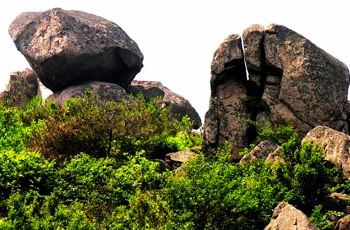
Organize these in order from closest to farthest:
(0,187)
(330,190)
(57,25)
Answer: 1. (330,190)
2. (0,187)
3. (57,25)

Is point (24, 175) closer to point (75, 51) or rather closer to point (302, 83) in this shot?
point (302, 83)

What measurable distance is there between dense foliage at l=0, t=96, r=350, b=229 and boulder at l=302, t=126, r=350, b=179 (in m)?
0.34

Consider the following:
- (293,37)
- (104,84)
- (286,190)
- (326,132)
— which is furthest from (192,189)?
(104,84)

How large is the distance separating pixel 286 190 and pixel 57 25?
85.7 ft

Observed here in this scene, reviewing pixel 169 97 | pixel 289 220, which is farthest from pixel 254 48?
pixel 169 97

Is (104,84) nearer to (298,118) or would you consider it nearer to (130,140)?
(130,140)

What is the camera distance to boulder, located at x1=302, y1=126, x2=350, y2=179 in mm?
18264

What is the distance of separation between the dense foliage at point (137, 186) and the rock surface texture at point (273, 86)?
143cm

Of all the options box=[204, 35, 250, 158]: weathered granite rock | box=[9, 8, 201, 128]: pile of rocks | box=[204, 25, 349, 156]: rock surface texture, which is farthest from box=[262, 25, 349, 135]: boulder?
box=[9, 8, 201, 128]: pile of rocks

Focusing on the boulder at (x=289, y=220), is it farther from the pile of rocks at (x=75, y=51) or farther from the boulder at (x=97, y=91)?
the boulder at (x=97, y=91)

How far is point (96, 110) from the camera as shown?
2727 centimetres

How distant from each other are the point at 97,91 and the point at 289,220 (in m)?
27.3

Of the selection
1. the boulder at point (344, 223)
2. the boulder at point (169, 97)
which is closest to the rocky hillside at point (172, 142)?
the boulder at point (344, 223)

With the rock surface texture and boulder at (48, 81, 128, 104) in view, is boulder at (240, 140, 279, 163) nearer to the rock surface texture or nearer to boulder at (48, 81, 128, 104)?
the rock surface texture
